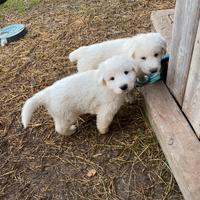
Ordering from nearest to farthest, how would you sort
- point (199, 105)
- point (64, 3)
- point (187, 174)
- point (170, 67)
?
1. point (187, 174)
2. point (199, 105)
3. point (170, 67)
4. point (64, 3)

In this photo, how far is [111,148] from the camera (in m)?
3.00

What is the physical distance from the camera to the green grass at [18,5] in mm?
5753

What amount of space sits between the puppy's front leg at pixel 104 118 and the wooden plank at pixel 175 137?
14.6 inches

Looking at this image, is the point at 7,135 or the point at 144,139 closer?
the point at 144,139

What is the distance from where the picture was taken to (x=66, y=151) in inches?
120

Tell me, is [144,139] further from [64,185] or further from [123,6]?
[123,6]

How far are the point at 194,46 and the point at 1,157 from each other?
1.98 metres

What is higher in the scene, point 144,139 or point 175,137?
point 175,137

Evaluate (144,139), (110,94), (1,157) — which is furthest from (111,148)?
Result: (1,157)

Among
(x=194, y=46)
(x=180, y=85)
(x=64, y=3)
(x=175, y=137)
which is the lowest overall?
(x=64, y=3)

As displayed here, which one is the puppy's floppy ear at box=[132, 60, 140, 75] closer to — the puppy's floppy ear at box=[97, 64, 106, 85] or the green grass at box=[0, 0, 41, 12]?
the puppy's floppy ear at box=[97, 64, 106, 85]

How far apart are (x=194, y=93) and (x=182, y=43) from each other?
1.33ft

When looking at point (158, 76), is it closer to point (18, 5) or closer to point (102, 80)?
point (102, 80)

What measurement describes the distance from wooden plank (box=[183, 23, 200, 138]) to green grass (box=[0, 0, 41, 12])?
3.88 metres
